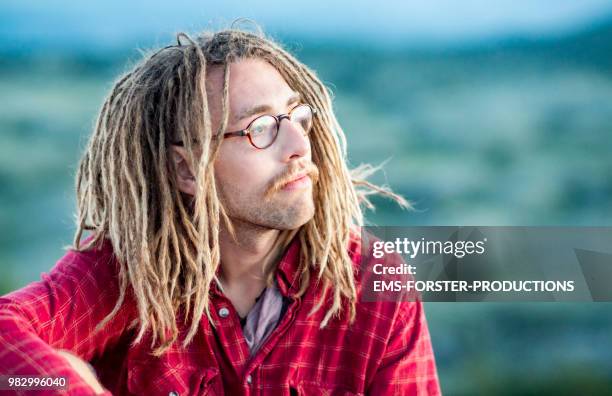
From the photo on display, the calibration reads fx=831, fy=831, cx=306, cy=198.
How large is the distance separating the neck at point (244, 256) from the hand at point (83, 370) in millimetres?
503

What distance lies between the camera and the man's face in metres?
2.47

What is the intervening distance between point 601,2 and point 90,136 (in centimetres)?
846

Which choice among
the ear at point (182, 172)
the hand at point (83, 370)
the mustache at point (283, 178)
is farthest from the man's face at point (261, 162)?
the hand at point (83, 370)

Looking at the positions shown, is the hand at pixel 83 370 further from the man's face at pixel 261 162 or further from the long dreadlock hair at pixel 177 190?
the man's face at pixel 261 162

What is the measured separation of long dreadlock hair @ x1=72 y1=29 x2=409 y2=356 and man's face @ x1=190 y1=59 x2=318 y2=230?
38 mm

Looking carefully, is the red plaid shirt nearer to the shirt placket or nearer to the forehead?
the shirt placket

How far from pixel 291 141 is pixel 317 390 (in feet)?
2.43

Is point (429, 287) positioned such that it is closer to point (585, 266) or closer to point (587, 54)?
point (585, 266)

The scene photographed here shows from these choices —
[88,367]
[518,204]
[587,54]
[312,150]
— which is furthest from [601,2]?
[88,367]

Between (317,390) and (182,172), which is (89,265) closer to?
(182,172)

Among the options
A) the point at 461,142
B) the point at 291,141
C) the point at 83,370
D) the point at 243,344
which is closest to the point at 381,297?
the point at 243,344

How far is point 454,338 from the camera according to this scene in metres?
5.35

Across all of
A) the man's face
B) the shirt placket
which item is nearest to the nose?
the man's face

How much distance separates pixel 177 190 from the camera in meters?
2.62
